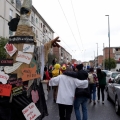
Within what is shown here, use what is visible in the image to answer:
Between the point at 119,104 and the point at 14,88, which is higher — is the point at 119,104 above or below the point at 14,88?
below

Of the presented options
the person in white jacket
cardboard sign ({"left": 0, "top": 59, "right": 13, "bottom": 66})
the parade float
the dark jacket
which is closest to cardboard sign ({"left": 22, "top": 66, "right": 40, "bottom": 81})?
the parade float

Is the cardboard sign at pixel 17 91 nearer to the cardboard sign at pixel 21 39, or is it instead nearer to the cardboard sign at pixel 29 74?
the cardboard sign at pixel 29 74

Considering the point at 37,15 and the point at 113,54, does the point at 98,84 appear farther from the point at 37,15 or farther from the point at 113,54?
the point at 113,54

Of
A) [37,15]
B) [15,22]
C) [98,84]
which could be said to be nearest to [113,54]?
[37,15]

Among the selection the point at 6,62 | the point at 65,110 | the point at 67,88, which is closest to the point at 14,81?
the point at 6,62

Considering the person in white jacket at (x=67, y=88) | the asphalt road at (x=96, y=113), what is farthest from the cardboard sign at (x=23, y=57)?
the asphalt road at (x=96, y=113)

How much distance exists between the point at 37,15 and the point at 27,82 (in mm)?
45474

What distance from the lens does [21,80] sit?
4.22m

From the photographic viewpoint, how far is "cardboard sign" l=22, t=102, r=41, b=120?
418 cm

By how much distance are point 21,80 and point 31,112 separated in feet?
2.23

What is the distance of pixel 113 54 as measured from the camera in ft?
268

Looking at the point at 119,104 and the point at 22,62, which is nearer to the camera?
the point at 22,62

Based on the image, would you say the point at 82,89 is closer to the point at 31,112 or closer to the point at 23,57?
the point at 31,112

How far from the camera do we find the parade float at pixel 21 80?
13.5 ft
